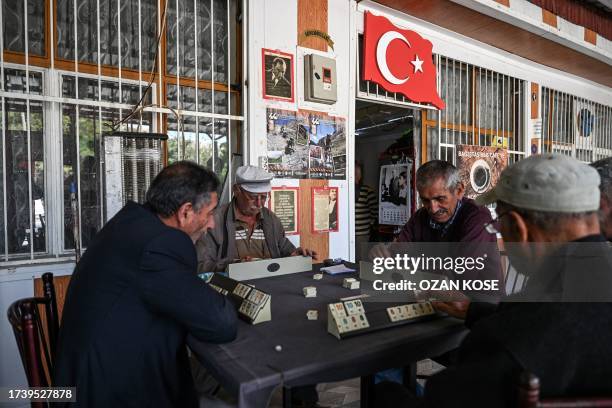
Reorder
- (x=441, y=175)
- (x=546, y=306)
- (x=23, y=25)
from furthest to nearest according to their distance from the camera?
(x=23, y=25)
(x=441, y=175)
(x=546, y=306)

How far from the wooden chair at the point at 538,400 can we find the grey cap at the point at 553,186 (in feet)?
1.34

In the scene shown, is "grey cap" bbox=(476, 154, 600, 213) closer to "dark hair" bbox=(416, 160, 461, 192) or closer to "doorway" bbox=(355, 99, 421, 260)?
"dark hair" bbox=(416, 160, 461, 192)

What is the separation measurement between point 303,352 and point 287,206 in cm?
227

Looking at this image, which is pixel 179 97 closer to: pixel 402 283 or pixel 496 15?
pixel 402 283

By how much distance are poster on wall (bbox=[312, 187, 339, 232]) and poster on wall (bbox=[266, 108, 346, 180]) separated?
138mm

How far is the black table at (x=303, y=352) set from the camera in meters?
1.01

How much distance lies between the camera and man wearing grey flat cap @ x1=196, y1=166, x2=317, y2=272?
2582 millimetres

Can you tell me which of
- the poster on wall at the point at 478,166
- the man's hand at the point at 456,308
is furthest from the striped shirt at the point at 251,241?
the poster on wall at the point at 478,166

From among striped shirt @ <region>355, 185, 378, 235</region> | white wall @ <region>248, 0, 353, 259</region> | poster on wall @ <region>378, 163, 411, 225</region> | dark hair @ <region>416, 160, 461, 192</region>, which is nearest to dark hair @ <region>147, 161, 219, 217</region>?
dark hair @ <region>416, 160, 461, 192</region>

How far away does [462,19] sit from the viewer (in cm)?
404

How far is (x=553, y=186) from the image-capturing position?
0.92m

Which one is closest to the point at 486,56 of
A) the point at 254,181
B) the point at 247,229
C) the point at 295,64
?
the point at 295,64

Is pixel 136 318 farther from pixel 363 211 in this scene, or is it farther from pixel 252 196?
pixel 363 211

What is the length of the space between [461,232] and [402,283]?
1.75 ft
